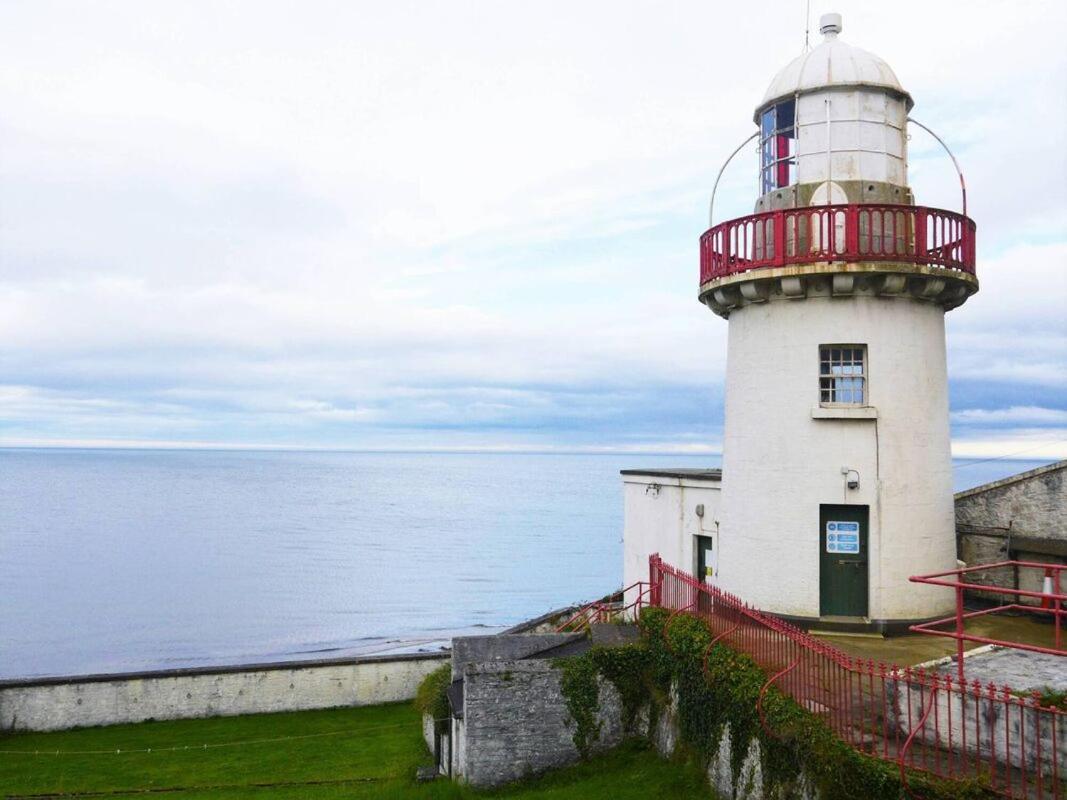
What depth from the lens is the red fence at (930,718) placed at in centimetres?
662

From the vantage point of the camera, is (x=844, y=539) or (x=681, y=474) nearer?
(x=844, y=539)

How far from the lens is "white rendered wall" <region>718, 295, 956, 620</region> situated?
41.9ft

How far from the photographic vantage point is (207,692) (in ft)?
72.1

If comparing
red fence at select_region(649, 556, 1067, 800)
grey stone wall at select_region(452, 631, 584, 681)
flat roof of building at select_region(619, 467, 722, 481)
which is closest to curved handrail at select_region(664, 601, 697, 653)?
red fence at select_region(649, 556, 1067, 800)

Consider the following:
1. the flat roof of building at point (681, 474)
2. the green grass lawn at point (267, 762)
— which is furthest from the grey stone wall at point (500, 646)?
the flat roof of building at point (681, 474)

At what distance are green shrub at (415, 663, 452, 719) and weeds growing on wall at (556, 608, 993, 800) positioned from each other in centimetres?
450

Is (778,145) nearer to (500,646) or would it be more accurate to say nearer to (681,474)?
(681,474)

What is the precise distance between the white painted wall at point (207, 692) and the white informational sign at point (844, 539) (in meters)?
14.1

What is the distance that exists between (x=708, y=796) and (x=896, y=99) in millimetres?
10726

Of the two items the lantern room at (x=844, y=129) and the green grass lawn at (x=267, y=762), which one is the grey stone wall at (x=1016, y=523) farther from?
the green grass lawn at (x=267, y=762)

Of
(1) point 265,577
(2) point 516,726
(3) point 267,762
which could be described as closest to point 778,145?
(2) point 516,726

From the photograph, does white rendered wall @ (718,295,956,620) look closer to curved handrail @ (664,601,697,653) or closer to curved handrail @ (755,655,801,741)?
curved handrail @ (664,601,697,653)

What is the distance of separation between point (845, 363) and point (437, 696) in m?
9.89

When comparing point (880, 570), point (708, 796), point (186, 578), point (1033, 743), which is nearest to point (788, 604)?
point (880, 570)
